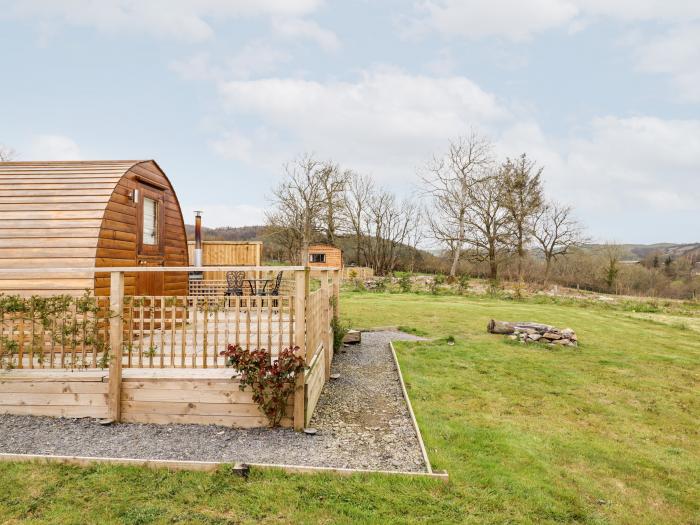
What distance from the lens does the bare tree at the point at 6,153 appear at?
1160 inches

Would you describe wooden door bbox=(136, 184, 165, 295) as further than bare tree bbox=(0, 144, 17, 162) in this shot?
No

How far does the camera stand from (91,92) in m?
14.2

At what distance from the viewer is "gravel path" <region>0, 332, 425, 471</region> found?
372 centimetres

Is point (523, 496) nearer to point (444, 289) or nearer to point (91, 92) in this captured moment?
point (91, 92)

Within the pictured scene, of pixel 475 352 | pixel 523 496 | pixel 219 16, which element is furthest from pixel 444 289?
pixel 523 496

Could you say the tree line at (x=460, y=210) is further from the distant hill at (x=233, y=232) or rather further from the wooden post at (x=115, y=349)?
the wooden post at (x=115, y=349)

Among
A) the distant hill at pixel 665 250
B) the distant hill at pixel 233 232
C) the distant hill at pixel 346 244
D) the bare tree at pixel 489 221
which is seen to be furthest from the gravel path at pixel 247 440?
the distant hill at pixel 233 232

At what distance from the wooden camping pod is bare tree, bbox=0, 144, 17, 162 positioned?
2959cm

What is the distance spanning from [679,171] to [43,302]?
28.9 m

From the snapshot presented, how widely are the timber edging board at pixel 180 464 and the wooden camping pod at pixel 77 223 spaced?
2.24m

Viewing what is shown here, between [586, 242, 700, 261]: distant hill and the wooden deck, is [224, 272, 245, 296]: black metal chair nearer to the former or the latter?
the wooden deck

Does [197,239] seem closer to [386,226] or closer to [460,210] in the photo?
Answer: [460,210]

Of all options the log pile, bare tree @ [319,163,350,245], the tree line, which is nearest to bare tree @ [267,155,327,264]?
the tree line

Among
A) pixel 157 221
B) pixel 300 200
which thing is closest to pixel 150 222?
pixel 157 221
